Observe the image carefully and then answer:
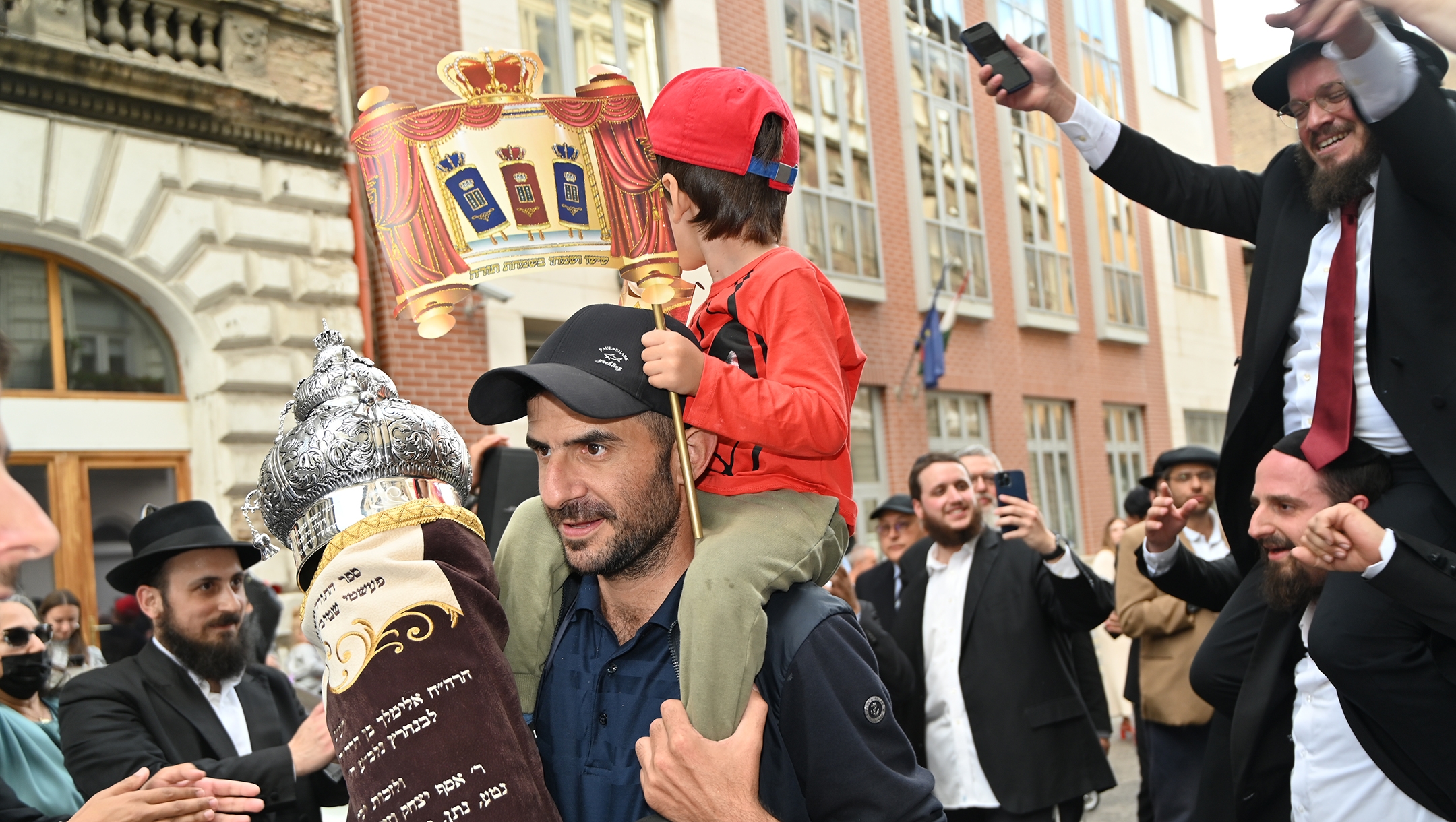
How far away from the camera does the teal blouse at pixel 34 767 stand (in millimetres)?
3900

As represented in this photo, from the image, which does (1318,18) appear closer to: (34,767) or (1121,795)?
(34,767)

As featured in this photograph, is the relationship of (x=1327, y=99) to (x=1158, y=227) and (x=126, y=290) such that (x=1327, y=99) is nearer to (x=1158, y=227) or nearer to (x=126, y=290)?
(x=126, y=290)

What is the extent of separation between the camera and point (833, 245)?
50.5 feet

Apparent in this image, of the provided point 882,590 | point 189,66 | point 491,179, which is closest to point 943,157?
point 189,66

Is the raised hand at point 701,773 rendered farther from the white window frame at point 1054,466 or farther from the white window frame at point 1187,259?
the white window frame at point 1187,259

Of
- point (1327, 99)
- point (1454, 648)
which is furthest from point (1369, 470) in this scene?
point (1327, 99)

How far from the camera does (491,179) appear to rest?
2359 millimetres

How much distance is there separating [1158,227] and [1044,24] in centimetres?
471

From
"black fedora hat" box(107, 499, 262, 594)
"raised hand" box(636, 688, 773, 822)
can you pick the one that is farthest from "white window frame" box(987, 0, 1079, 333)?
"raised hand" box(636, 688, 773, 822)

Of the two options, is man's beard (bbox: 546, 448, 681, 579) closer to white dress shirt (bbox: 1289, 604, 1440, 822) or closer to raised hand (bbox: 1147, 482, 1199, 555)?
white dress shirt (bbox: 1289, 604, 1440, 822)

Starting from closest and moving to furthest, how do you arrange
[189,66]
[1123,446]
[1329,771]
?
1. [1329,771]
2. [189,66]
3. [1123,446]

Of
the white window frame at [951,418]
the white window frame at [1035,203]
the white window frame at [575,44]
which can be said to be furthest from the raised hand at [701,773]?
the white window frame at [1035,203]

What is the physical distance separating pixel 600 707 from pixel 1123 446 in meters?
20.4

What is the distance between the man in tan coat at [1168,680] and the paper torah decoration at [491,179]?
397 centimetres
